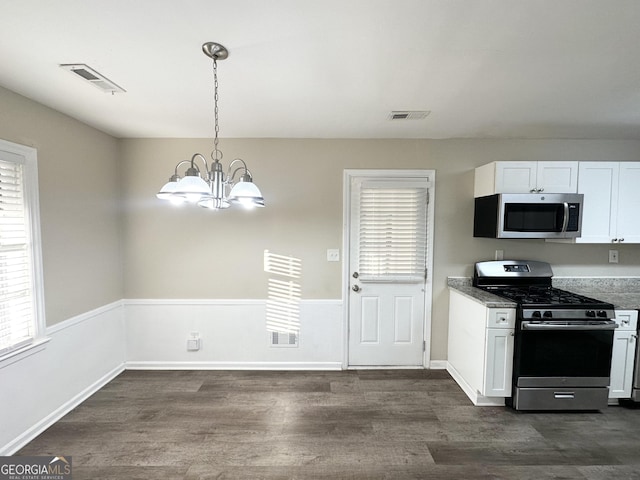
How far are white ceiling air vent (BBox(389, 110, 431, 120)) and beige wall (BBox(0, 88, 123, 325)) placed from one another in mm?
2782

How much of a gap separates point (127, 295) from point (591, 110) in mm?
4715

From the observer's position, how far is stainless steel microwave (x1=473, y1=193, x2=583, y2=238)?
2758 mm

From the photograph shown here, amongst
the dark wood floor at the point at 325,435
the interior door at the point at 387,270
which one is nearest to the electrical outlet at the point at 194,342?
the dark wood floor at the point at 325,435

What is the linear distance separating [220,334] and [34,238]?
6.01 feet

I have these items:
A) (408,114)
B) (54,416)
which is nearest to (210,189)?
(408,114)

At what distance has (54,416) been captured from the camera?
94.1 inches

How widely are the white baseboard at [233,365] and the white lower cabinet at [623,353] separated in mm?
2471

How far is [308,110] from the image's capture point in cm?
244

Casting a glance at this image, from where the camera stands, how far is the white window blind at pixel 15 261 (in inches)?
81.0

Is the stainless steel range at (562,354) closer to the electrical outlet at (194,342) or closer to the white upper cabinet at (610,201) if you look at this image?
the white upper cabinet at (610,201)

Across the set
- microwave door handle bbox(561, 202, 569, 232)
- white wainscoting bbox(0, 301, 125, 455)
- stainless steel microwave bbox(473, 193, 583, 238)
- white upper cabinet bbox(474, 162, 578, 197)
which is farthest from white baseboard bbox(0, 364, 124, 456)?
microwave door handle bbox(561, 202, 569, 232)

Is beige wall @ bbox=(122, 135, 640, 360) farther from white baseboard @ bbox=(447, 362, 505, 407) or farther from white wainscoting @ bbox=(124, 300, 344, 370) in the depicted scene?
white baseboard @ bbox=(447, 362, 505, 407)

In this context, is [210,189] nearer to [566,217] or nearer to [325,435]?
[325,435]

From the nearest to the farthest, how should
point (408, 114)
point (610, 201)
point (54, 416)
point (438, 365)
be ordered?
point (54, 416)
point (408, 114)
point (610, 201)
point (438, 365)
